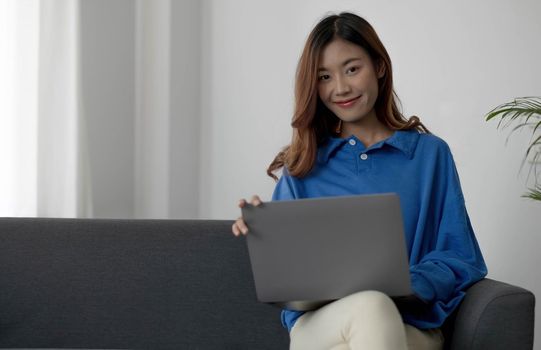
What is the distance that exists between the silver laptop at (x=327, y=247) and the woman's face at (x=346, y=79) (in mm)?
527

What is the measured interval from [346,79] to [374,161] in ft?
0.73

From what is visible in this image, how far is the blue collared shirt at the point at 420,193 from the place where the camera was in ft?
6.24

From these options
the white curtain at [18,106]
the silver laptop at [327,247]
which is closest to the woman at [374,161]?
the silver laptop at [327,247]

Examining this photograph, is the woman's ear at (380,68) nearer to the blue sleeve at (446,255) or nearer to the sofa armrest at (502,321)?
the blue sleeve at (446,255)

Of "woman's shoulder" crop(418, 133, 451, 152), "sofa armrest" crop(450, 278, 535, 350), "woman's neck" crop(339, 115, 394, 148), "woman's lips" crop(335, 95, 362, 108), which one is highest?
"woman's lips" crop(335, 95, 362, 108)

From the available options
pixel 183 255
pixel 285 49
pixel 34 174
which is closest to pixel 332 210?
pixel 183 255

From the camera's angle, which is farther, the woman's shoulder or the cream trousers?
the woman's shoulder

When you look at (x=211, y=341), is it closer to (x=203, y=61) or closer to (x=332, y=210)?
(x=332, y=210)

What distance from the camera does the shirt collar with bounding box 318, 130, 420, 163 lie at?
2.11 m

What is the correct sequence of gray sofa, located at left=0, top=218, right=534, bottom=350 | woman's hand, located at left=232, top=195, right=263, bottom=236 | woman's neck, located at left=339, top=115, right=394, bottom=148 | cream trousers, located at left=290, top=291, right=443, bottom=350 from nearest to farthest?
cream trousers, located at left=290, top=291, right=443, bottom=350 → woman's hand, located at left=232, top=195, right=263, bottom=236 → woman's neck, located at left=339, top=115, right=394, bottom=148 → gray sofa, located at left=0, top=218, right=534, bottom=350

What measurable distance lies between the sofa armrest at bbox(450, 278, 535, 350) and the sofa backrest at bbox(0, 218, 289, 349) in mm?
717

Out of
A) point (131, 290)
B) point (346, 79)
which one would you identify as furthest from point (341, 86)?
point (131, 290)

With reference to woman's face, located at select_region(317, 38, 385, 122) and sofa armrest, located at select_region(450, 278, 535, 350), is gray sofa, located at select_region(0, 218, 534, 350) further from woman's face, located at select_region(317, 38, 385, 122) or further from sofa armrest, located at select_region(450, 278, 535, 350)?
sofa armrest, located at select_region(450, 278, 535, 350)

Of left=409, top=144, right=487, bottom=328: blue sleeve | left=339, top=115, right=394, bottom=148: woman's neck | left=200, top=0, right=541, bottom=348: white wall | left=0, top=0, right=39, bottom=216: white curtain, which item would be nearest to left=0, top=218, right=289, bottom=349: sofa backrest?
left=339, top=115, right=394, bottom=148: woman's neck
